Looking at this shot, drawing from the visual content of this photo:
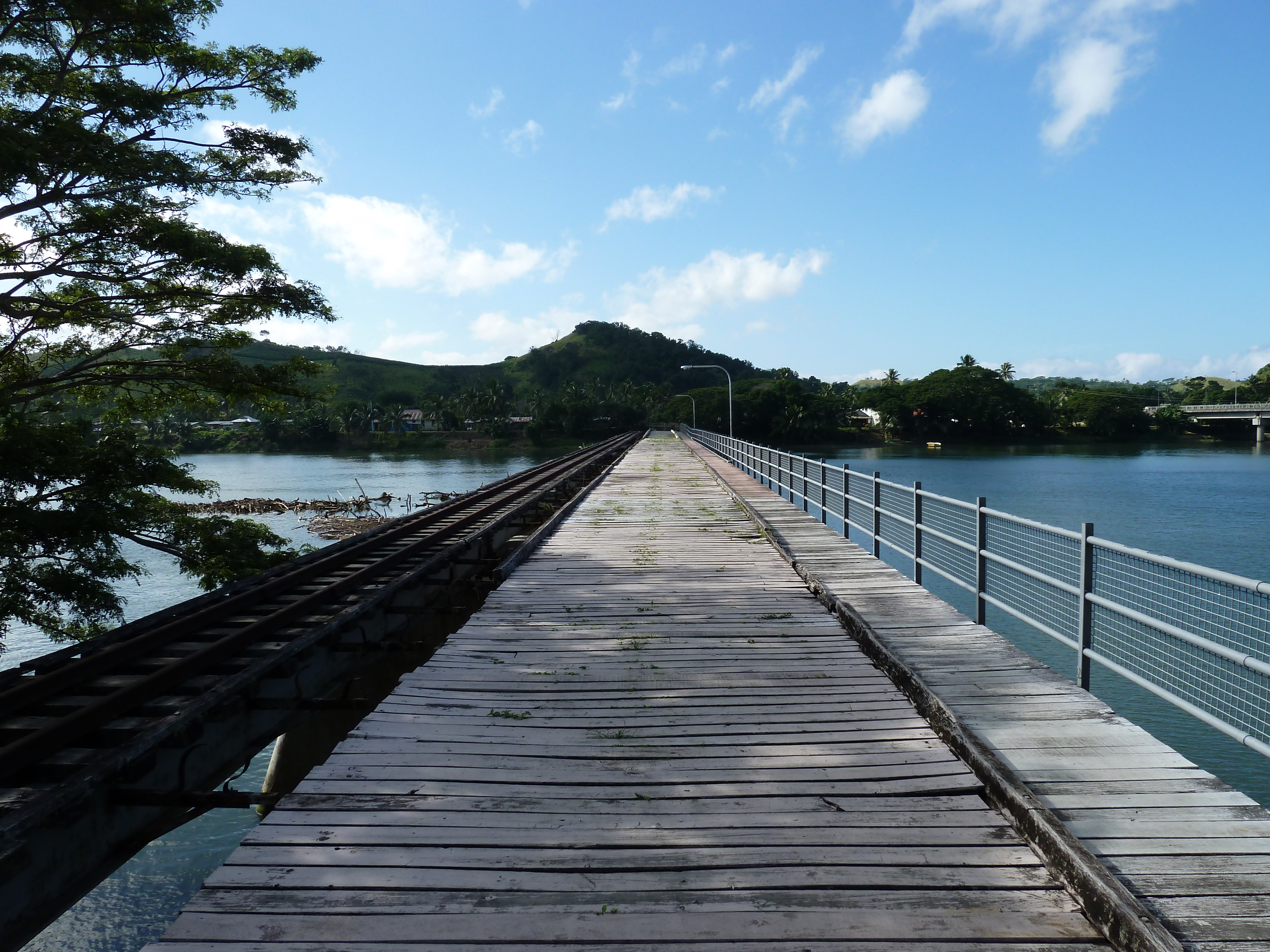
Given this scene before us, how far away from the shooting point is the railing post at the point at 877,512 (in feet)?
34.0

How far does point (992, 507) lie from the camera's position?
121ft

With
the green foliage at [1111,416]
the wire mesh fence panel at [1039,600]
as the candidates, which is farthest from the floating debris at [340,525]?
the green foliage at [1111,416]

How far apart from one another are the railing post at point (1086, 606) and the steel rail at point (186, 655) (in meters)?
A: 6.02

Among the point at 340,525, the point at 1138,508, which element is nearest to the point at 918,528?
the point at 340,525

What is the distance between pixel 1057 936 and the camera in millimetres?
2553

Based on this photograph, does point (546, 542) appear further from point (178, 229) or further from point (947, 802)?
point (947, 802)

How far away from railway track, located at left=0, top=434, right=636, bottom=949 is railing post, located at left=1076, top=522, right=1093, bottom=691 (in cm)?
489

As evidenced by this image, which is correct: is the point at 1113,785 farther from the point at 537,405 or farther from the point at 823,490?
the point at 537,405

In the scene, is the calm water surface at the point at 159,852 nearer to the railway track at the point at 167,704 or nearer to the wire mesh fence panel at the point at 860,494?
the railway track at the point at 167,704

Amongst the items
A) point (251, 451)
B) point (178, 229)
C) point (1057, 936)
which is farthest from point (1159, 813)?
point (251, 451)

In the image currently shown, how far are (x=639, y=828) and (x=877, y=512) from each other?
819cm

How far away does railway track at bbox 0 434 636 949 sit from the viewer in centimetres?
371

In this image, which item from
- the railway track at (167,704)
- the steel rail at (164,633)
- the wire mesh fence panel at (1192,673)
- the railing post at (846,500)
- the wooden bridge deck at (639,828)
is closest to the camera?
→ the wooden bridge deck at (639,828)

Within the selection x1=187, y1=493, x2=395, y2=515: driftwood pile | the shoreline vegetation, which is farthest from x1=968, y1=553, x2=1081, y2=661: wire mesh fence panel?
the shoreline vegetation
